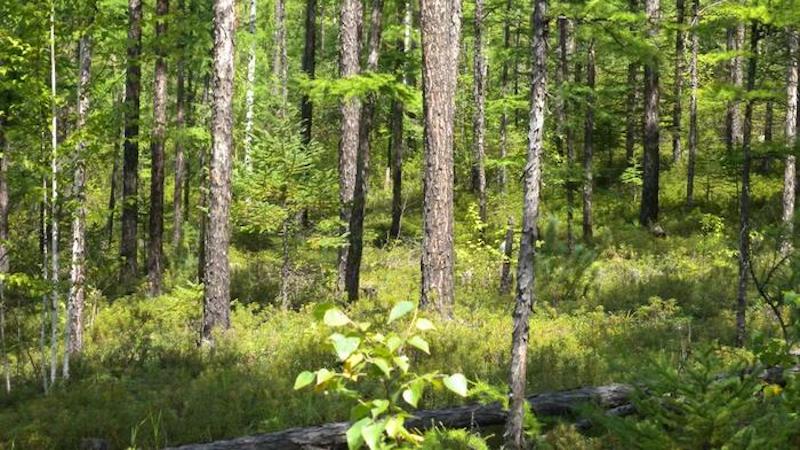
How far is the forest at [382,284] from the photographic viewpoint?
5.31m

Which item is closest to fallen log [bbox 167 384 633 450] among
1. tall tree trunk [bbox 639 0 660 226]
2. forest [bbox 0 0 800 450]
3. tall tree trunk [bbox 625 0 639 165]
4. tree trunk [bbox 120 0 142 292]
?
forest [bbox 0 0 800 450]

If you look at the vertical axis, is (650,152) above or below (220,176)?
above

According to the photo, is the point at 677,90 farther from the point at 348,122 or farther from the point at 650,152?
the point at 348,122

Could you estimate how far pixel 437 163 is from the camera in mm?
11484

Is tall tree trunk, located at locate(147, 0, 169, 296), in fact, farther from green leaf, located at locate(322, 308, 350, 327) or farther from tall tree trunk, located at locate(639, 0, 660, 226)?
green leaf, located at locate(322, 308, 350, 327)

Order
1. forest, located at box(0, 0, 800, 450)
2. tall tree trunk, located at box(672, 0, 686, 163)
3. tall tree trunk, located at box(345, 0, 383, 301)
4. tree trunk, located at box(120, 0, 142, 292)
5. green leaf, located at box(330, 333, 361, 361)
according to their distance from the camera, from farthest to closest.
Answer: tall tree trunk, located at box(672, 0, 686, 163) < tree trunk, located at box(120, 0, 142, 292) < tall tree trunk, located at box(345, 0, 383, 301) < forest, located at box(0, 0, 800, 450) < green leaf, located at box(330, 333, 361, 361)

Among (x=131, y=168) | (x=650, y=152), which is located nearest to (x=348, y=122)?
(x=131, y=168)

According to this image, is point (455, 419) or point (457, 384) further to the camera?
point (455, 419)

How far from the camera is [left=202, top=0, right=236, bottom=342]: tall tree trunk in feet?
38.4

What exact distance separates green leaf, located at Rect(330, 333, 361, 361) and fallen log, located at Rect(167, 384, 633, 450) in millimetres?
4392

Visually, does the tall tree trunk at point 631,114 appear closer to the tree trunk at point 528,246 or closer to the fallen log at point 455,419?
the fallen log at point 455,419

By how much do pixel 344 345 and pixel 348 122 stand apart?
582 inches

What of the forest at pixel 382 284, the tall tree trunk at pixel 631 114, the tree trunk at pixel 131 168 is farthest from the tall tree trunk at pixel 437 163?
the tall tree trunk at pixel 631 114

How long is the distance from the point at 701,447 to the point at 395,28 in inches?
629
